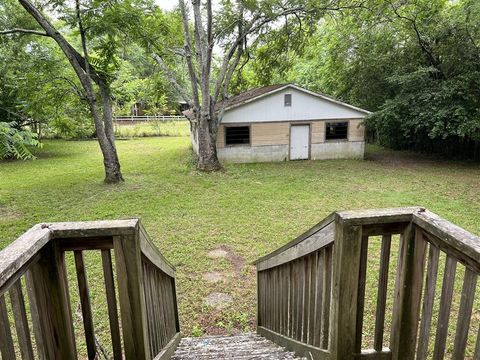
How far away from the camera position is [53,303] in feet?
4.54

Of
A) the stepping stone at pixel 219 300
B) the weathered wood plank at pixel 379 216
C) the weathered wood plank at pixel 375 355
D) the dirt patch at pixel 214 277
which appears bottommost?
the stepping stone at pixel 219 300

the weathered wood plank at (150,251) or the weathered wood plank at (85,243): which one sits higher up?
the weathered wood plank at (85,243)

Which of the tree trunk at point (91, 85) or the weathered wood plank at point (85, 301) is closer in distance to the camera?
the weathered wood plank at point (85, 301)

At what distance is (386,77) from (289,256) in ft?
45.8

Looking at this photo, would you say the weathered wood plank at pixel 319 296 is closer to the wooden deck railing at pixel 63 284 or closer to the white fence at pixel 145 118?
the wooden deck railing at pixel 63 284

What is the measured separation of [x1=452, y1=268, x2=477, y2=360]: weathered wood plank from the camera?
3.83ft

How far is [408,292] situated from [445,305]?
0.79 feet

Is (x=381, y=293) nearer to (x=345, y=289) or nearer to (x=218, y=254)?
(x=345, y=289)

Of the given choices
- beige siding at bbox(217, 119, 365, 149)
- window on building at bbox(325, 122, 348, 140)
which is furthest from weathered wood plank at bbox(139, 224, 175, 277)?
window on building at bbox(325, 122, 348, 140)

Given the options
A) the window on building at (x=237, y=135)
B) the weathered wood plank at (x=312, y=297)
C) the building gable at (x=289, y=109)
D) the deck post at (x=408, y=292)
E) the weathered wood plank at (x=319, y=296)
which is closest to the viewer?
the deck post at (x=408, y=292)

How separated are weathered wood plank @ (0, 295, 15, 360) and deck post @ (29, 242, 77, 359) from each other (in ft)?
0.76

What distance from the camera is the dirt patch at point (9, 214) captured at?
305 inches

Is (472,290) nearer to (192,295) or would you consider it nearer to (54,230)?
(54,230)

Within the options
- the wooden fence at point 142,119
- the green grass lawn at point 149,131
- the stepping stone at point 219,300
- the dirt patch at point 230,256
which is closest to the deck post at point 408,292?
the stepping stone at point 219,300
